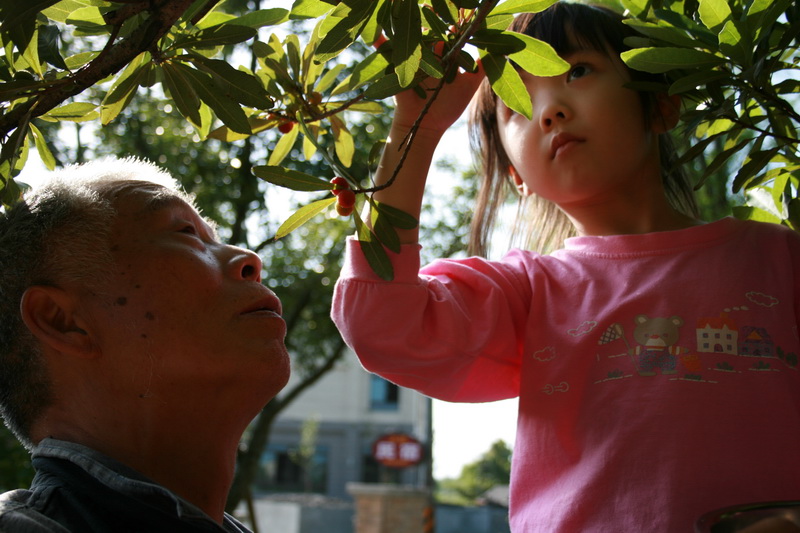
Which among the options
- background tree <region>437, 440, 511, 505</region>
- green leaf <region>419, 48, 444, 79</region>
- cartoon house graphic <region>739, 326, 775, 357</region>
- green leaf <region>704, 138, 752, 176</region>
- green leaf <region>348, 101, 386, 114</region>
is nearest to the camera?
green leaf <region>419, 48, 444, 79</region>

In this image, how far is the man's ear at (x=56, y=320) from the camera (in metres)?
1.51

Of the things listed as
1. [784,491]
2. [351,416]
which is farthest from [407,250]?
[351,416]

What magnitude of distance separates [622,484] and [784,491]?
28 centimetres

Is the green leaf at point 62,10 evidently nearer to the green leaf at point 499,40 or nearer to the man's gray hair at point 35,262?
the man's gray hair at point 35,262

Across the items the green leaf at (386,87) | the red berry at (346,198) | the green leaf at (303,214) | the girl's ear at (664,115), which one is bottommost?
the green leaf at (303,214)

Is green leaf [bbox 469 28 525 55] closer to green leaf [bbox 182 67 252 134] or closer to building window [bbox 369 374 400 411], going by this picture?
green leaf [bbox 182 67 252 134]

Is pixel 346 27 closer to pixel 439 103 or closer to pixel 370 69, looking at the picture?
pixel 370 69

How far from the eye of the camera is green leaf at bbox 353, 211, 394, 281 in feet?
5.08

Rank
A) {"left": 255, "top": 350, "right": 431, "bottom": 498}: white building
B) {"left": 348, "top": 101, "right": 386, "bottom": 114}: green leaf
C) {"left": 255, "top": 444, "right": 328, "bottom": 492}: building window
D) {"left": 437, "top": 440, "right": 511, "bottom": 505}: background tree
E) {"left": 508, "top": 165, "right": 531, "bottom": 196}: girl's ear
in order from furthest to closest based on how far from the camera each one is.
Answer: {"left": 437, "top": 440, "right": 511, "bottom": 505}: background tree → {"left": 255, "top": 444, "right": 328, "bottom": 492}: building window → {"left": 255, "top": 350, "right": 431, "bottom": 498}: white building → {"left": 508, "top": 165, "right": 531, "bottom": 196}: girl's ear → {"left": 348, "top": 101, "right": 386, "bottom": 114}: green leaf

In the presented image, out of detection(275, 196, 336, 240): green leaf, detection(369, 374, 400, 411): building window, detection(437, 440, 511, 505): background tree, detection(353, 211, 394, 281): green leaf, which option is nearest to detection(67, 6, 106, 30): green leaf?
detection(275, 196, 336, 240): green leaf

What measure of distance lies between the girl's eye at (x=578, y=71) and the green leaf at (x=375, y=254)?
2.07 feet

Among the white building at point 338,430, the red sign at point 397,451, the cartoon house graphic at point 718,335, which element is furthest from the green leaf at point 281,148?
the white building at point 338,430

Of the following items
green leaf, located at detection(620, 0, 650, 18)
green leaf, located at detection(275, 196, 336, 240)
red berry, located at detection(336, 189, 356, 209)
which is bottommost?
green leaf, located at detection(275, 196, 336, 240)

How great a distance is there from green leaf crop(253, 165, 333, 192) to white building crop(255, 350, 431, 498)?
96.9ft
